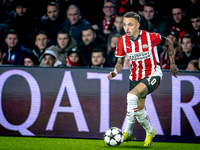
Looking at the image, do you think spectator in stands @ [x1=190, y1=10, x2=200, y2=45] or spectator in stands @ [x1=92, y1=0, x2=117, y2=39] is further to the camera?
spectator in stands @ [x1=92, y1=0, x2=117, y2=39]

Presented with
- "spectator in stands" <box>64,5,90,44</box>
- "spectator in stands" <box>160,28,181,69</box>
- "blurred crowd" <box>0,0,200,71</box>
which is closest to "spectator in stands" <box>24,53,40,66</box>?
"blurred crowd" <box>0,0,200,71</box>

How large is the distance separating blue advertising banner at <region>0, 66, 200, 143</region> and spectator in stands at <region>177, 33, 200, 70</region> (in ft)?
3.41

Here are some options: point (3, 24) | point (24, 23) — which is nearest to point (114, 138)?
point (24, 23)

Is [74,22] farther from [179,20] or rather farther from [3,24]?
[179,20]

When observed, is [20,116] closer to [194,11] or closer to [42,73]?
[42,73]

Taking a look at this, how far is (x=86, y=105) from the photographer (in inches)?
192

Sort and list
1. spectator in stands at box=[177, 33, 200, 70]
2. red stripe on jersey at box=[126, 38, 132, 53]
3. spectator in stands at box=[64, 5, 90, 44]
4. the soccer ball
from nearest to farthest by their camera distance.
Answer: the soccer ball, red stripe on jersey at box=[126, 38, 132, 53], spectator in stands at box=[177, 33, 200, 70], spectator in stands at box=[64, 5, 90, 44]

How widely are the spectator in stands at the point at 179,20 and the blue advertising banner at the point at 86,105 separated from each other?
6.48 ft

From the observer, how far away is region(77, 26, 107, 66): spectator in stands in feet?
20.7

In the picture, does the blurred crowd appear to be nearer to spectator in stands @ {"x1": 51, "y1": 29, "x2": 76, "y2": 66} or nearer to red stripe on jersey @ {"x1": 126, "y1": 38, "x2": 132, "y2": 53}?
spectator in stands @ {"x1": 51, "y1": 29, "x2": 76, "y2": 66}

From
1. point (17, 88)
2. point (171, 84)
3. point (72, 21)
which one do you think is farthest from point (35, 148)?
point (72, 21)

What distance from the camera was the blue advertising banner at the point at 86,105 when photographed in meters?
4.81

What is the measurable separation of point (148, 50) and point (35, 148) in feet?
6.73

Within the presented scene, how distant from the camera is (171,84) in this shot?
4.87 metres
